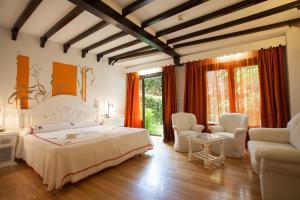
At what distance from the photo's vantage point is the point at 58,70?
4.34 metres

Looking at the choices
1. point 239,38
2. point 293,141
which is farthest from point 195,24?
point 293,141

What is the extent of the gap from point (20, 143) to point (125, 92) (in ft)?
12.0

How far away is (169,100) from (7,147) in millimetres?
4075

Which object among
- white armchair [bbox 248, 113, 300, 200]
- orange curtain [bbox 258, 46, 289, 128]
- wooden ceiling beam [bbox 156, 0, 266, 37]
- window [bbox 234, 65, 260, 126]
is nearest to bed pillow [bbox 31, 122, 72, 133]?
wooden ceiling beam [bbox 156, 0, 266, 37]

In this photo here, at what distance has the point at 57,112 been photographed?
4.12 metres

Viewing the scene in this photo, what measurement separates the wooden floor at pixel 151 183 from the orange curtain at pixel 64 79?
1943 mm

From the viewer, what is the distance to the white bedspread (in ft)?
7.22

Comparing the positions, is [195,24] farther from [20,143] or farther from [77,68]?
[20,143]

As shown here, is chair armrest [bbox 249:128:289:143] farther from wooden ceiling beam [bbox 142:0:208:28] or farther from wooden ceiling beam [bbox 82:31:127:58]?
wooden ceiling beam [bbox 82:31:127:58]

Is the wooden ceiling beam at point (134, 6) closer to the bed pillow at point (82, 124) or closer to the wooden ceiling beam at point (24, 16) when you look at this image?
the wooden ceiling beam at point (24, 16)

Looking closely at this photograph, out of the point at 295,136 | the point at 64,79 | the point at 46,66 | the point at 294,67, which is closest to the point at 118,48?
the point at 64,79

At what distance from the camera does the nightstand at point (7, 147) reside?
10.00ft

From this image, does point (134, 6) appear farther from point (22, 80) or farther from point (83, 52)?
point (22, 80)

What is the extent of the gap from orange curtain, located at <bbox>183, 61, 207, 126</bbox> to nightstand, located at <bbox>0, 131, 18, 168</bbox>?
13.6 ft
